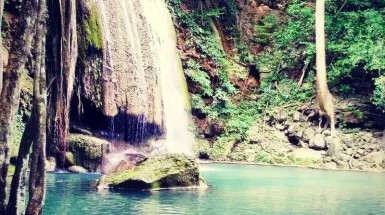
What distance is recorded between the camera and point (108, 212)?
276 inches

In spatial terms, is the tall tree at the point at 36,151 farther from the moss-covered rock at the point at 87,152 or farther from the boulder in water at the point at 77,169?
the moss-covered rock at the point at 87,152

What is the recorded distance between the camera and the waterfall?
15.0 metres

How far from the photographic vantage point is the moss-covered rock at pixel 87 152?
13.4 meters

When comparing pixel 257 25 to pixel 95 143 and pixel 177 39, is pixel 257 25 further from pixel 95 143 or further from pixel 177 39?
pixel 95 143

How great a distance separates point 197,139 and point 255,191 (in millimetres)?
8722

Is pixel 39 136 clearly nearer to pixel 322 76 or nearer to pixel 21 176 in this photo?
pixel 21 176

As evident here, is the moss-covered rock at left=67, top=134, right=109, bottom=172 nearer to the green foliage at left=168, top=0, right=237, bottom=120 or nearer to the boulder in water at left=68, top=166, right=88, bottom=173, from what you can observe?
the boulder in water at left=68, top=166, right=88, bottom=173

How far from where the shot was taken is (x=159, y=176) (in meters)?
9.56

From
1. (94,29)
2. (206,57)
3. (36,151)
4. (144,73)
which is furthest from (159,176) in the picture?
(206,57)

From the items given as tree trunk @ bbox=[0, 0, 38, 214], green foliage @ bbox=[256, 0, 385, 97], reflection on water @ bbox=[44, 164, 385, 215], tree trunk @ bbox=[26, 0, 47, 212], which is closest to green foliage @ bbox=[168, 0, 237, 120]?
green foliage @ bbox=[256, 0, 385, 97]

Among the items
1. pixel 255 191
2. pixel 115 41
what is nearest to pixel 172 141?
pixel 115 41

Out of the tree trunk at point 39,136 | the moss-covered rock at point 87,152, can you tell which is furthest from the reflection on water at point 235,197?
the tree trunk at point 39,136

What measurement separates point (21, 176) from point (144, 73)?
11.1m

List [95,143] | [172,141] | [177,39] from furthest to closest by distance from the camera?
[177,39] → [172,141] → [95,143]
